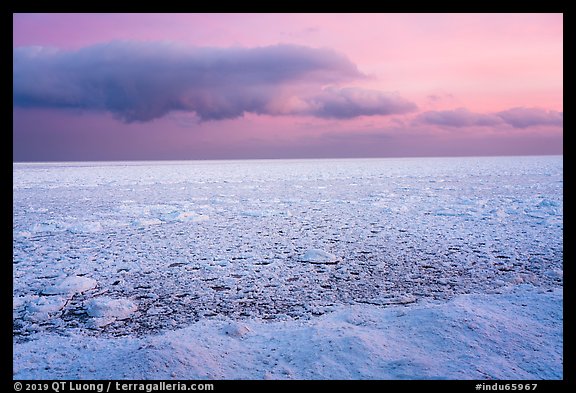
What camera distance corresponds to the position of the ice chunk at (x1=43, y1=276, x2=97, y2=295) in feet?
11.4

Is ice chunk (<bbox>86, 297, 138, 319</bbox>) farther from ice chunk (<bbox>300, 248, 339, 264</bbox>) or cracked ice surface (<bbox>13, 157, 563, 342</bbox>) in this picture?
ice chunk (<bbox>300, 248, 339, 264</bbox>)

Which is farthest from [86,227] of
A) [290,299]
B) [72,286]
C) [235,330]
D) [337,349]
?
[337,349]

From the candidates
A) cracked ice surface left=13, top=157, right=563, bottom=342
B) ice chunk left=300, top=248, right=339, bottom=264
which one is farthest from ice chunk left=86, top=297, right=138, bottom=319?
ice chunk left=300, top=248, right=339, bottom=264

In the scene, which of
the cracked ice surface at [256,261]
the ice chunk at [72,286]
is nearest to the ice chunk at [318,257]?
the cracked ice surface at [256,261]

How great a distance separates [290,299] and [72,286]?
2.08 m

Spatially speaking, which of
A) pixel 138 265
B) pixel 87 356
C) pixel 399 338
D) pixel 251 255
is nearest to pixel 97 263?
pixel 138 265

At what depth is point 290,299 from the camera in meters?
3.29

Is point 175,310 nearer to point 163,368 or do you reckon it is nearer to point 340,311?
point 163,368

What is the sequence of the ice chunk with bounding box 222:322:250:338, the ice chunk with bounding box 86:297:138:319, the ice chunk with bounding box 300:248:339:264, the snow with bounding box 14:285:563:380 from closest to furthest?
the snow with bounding box 14:285:563:380
the ice chunk with bounding box 222:322:250:338
the ice chunk with bounding box 86:297:138:319
the ice chunk with bounding box 300:248:339:264

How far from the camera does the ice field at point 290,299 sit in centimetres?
226

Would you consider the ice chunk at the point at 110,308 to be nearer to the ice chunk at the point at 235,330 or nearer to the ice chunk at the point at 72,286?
the ice chunk at the point at 72,286

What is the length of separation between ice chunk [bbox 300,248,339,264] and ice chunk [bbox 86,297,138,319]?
1986mm

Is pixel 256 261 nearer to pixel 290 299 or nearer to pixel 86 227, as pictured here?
pixel 290 299
